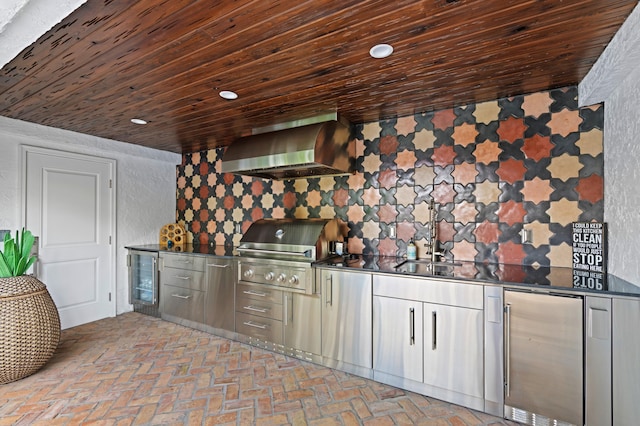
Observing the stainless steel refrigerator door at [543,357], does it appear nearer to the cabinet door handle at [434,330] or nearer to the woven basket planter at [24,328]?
the cabinet door handle at [434,330]

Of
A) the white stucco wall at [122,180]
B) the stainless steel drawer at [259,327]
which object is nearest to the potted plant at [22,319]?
the white stucco wall at [122,180]

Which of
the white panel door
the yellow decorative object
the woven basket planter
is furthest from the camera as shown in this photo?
the yellow decorative object

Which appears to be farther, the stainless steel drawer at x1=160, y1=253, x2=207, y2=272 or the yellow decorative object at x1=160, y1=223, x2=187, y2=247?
the yellow decorative object at x1=160, y1=223, x2=187, y2=247

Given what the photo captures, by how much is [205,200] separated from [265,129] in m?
1.70

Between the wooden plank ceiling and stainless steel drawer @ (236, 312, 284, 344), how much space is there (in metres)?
2.01

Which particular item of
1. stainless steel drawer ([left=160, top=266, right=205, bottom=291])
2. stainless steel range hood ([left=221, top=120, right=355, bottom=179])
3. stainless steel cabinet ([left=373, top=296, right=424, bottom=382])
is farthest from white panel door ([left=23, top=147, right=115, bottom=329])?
stainless steel cabinet ([left=373, top=296, right=424, bottom=382])

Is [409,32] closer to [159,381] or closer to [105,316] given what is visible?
[159,381]

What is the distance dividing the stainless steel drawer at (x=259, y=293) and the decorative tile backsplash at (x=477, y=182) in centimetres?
94

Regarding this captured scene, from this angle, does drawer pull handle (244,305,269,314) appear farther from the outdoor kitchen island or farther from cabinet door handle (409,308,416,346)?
cabinet door handle (409,308,416,346)

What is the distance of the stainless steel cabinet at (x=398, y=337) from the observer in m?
2.27

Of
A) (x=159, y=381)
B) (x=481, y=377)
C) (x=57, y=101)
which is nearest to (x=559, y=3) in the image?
(x=481, y=377)

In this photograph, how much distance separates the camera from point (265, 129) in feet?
11.0

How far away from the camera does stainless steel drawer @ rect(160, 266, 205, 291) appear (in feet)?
11.6

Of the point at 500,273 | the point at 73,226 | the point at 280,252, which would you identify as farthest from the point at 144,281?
the point at 500,273
